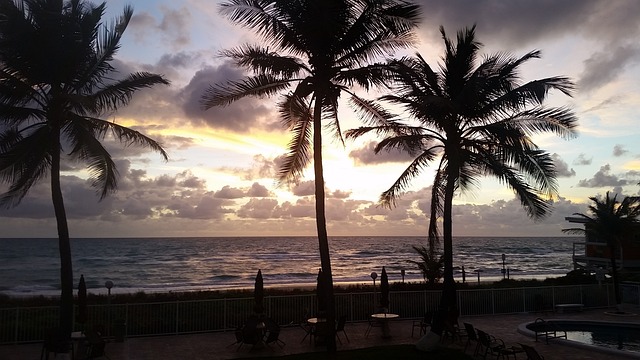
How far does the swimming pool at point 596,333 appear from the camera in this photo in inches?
577

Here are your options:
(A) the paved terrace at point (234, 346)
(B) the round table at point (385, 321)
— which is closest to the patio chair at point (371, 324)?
(A) the paved terrace at point (234, 346)

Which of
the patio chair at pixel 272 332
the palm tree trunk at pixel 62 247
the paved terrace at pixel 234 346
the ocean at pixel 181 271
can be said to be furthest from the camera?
the ocean at pixel 181 271

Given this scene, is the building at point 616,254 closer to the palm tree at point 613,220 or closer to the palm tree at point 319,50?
the palm tree at point 613,220

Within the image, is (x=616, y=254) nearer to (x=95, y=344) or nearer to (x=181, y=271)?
(x=95, y=344)

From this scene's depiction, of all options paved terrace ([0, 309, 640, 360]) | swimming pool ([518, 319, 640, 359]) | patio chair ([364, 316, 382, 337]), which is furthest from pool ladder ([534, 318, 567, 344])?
patio chair ([364, 316, 382, 337])

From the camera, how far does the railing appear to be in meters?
14.7

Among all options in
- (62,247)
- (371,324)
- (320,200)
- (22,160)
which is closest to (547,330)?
(371,324)

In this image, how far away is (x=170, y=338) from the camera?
49.4ft

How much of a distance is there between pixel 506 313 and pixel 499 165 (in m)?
7.44

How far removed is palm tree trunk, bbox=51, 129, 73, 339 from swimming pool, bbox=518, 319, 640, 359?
43.8ft

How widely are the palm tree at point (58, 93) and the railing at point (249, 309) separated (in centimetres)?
231

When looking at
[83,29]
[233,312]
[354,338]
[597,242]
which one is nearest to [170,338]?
[233,312]

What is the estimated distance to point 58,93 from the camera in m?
13.5

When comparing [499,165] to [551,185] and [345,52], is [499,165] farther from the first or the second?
[345,52]
